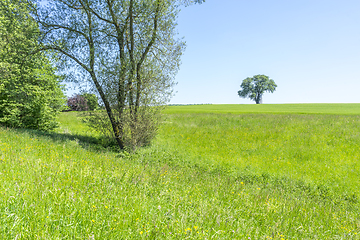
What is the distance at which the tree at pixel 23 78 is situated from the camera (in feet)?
37.8

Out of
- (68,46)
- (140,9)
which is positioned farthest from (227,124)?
(68,46)

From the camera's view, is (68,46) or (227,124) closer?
(68,46)

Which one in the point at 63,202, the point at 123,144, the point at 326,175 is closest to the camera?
the point at 63,202

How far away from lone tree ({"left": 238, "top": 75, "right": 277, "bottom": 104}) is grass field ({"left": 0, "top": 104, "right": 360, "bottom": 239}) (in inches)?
2562

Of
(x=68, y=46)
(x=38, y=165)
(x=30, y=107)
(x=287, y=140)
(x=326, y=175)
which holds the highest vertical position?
(x=68, y=46)

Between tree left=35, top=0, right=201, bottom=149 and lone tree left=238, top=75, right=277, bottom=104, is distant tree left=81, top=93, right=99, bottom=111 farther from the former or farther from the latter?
lone tree left=238, top=75, right=277, bottom=104

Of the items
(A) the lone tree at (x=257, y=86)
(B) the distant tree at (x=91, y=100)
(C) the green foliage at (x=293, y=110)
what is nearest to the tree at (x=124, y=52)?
(B) the distant tree at (x=91, y=100)

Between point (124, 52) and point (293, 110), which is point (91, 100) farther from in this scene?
point (293, 110)

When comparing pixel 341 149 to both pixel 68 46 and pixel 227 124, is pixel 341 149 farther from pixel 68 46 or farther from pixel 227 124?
pixel 68 46

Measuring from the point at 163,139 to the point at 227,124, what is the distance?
8457 mm

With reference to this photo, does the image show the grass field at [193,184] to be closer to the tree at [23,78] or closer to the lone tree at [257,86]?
the tree at [23,78]

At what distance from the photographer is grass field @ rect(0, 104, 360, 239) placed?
3.05 meters

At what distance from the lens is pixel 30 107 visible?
1600 centimetres

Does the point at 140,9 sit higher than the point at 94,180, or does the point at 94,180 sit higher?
the point at 140,9
